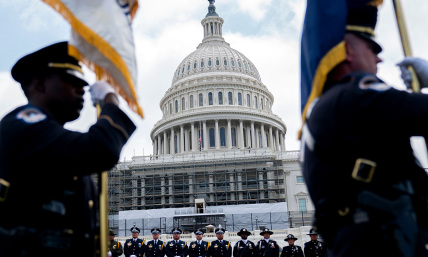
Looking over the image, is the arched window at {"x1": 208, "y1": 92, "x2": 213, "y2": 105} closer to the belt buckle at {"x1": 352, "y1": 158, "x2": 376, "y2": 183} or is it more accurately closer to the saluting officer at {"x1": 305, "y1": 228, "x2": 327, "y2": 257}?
the saluting officer at {"x1": 305, "y1": 228, "x2": 327, "y2": 257}

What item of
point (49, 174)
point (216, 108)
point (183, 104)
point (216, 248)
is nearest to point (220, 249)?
point (216, 248)

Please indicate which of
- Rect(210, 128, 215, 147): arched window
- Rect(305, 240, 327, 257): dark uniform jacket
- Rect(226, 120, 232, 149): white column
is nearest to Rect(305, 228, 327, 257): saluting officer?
Rect(305, 240, 327, 257): dark uniform jacket

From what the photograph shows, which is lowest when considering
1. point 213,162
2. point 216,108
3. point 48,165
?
point 48,165

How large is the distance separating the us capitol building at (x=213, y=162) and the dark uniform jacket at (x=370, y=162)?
108 ft

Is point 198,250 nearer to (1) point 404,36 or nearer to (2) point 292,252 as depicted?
(2) point 292,252

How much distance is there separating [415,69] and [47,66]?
2107 mm

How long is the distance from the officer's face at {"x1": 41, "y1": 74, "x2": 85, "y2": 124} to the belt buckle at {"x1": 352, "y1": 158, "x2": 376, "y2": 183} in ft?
5.35

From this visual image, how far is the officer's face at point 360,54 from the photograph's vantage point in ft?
8.07

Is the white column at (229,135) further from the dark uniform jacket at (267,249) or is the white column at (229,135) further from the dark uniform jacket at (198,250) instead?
the dark uniform jacket at (267,249)

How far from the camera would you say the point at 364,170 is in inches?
84.4

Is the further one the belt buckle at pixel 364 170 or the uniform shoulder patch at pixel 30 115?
the uniform shoulder patch at pixel 30 115

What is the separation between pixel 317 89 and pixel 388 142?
0.50m

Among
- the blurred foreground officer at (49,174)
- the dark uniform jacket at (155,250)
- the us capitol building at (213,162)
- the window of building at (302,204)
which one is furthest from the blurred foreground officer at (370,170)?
the window of building at (302,204)

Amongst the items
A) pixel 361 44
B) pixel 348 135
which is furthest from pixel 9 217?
pixel 361 44
